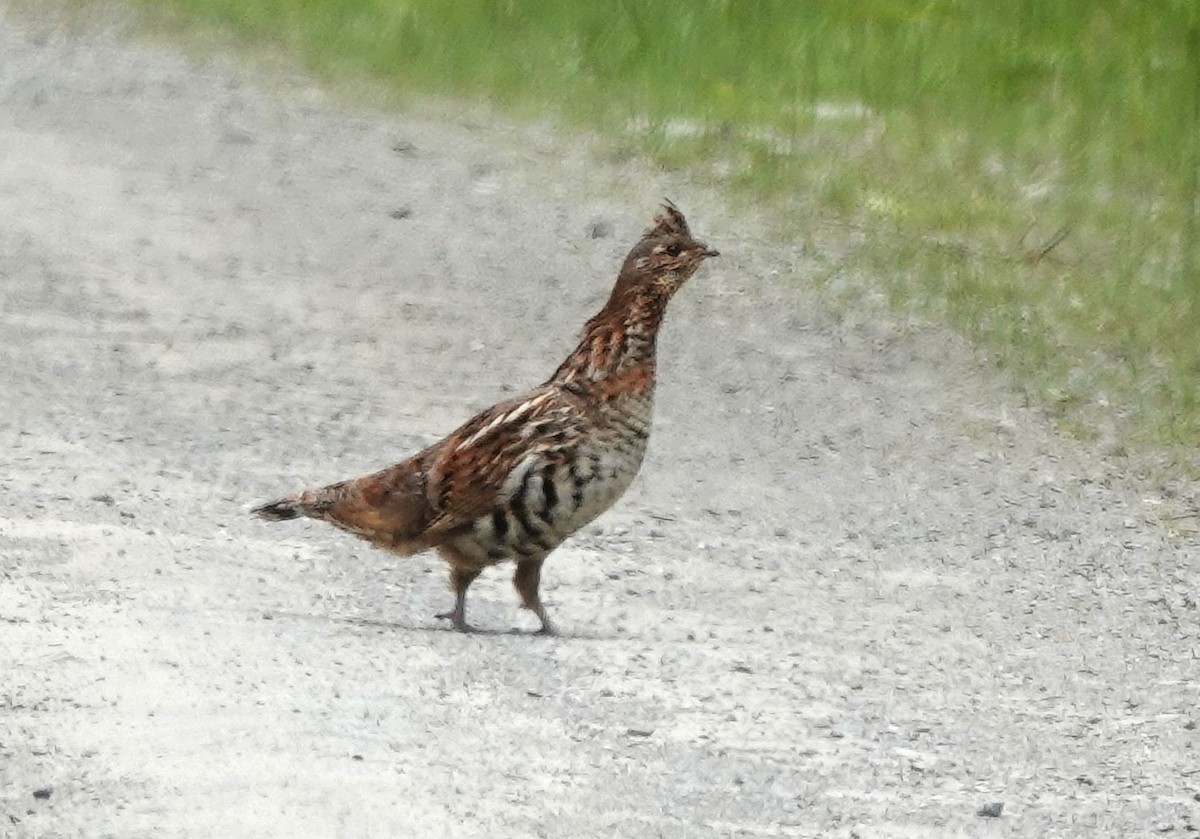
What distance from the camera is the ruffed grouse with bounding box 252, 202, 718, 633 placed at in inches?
238

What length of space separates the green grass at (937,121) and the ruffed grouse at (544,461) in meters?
2.66

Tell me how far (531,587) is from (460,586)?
6.4 inches

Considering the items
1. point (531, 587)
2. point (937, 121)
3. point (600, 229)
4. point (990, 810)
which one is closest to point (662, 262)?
point (531, 587)

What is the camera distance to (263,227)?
37.7 ft

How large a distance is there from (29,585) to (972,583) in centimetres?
225

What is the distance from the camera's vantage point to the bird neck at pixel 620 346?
6141 mm

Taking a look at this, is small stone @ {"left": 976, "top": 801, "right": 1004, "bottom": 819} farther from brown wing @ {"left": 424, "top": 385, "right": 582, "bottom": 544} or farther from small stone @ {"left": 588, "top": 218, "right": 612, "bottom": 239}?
small stone @ {"left": 588, "top": 218, "right": 612, "bottom": 239}

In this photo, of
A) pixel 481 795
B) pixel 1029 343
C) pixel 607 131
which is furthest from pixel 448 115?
pixel 481 795

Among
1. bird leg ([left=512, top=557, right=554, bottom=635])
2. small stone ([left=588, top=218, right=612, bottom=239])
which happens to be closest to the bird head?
bird leg ([left=512, top=557, right=554, bottom=635])

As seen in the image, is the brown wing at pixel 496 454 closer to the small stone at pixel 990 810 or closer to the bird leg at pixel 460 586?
the bird leg at pixel 460 586

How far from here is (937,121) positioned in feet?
43.6

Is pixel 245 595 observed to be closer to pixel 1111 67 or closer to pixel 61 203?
pixel 61 203

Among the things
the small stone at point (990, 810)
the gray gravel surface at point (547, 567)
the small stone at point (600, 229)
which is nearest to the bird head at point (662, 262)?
the gray gravel surface at point (547, 567)

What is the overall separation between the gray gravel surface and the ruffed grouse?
0.65ft
